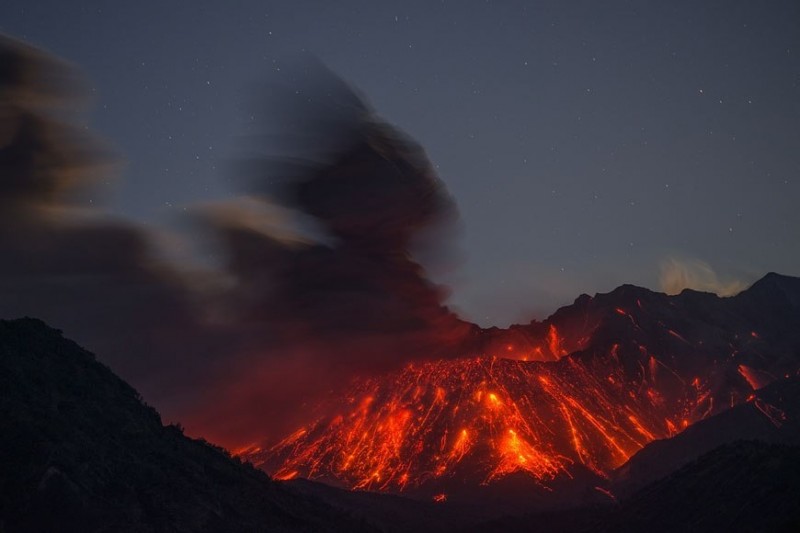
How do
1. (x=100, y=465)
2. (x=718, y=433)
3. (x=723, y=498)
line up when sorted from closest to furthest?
(x=100, y=465) < (x=723, y=498) < (x=718, y=433)

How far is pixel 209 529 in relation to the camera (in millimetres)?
64250

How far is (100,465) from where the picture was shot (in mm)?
62375

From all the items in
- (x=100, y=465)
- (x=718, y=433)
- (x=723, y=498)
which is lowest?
(x=723, y=498)

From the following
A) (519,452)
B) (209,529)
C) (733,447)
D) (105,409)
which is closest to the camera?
(209,529)

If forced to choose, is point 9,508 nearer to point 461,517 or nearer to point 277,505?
point 277,505

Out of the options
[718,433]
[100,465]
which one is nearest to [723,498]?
[100,465]

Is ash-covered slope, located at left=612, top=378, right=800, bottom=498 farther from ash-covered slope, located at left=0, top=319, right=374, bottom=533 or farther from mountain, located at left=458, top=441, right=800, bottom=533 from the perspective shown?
ash-covered slope, located at left=0, top=319, right=374, bottom=533

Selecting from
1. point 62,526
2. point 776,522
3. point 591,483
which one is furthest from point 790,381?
point 62,526

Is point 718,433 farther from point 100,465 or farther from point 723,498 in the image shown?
point 100,465

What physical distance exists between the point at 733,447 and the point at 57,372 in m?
80.2

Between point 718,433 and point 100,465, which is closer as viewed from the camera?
point 100,465

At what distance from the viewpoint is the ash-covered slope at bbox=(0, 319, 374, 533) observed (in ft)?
179

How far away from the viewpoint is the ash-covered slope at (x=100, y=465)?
5447 cm

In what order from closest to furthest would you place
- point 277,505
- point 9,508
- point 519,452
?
point 9,508
point 277,505
point 519,452
